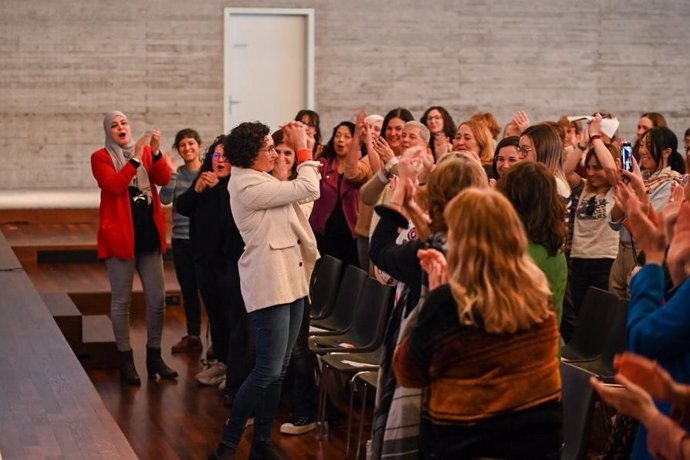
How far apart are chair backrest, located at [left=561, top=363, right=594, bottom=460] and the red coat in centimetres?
333

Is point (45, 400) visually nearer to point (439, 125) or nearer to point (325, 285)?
point (325, 285)

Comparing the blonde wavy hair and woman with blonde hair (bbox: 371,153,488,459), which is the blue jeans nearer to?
woman with blonde hair (bbox: 371,153,488,459)

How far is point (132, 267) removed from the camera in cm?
708

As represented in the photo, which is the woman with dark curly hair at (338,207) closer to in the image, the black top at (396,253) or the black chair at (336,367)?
the black chair at (336,367)

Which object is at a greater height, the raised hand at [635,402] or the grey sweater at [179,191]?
the raised hand at [635,402]

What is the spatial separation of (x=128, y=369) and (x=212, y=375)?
1.67ft

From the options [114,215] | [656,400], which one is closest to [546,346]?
[656,400]

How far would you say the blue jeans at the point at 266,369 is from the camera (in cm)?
524

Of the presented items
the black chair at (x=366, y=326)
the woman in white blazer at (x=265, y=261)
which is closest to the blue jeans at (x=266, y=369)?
the woman in white blazer at (x=265, y=261)

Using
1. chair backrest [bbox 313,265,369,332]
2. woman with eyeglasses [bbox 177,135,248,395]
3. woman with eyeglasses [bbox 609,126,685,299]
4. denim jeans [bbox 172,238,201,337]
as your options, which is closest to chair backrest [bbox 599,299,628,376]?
woman with eyeglasses [bbox 609,126,685,299]

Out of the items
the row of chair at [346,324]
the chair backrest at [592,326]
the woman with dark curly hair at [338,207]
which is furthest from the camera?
the woman with dark curly hair at [338,207]

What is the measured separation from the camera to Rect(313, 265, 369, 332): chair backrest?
21.8ft

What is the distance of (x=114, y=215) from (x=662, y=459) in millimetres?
4703

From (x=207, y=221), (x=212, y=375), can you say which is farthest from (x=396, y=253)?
(x=212, y=375)
